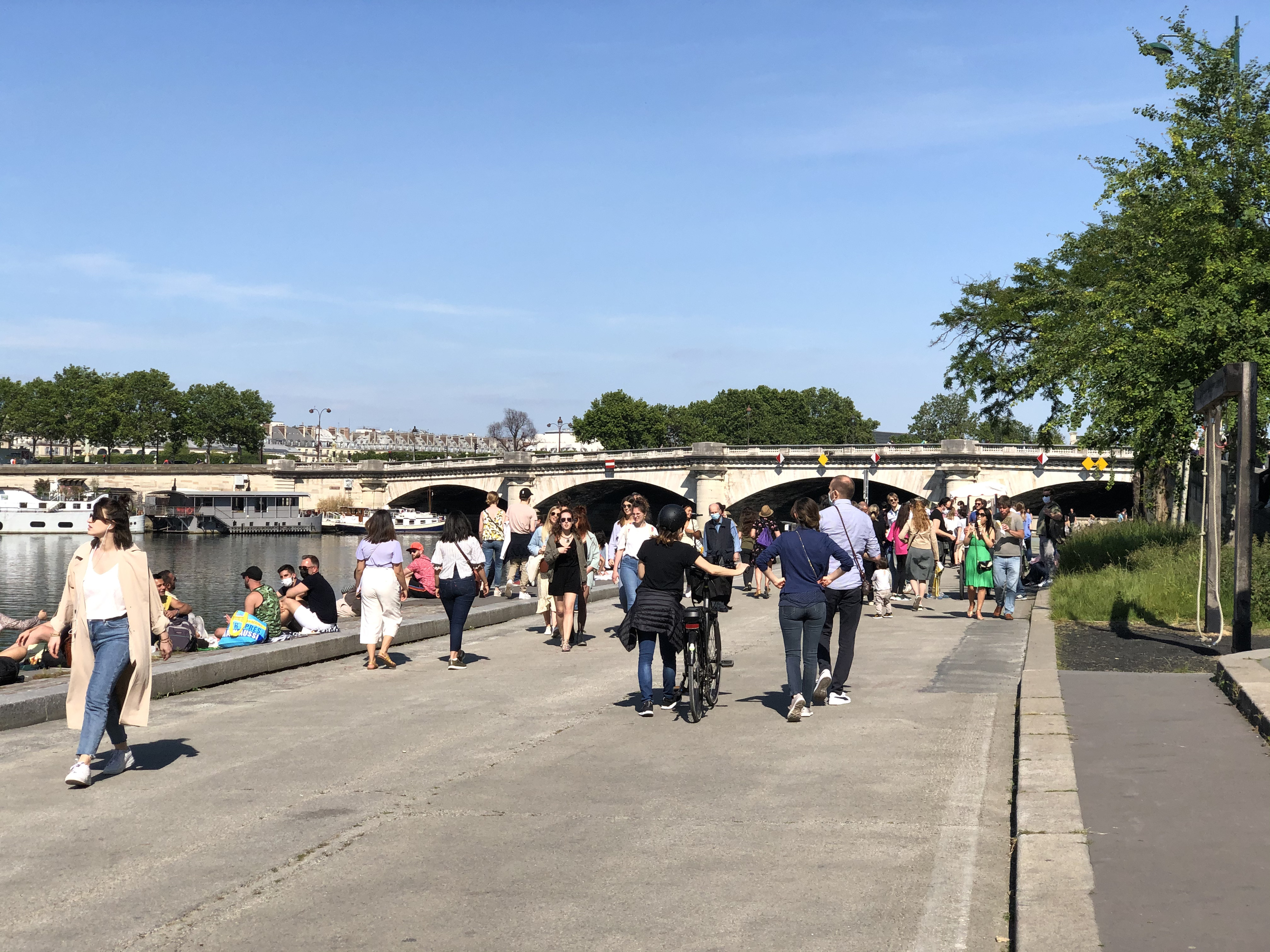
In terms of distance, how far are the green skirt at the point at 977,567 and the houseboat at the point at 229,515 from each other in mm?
79945

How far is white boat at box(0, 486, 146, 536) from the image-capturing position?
272 feet

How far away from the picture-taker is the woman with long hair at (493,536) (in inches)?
797

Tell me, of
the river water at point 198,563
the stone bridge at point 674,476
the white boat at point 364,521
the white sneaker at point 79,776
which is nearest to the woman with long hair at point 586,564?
the white sneaker at point 79,776

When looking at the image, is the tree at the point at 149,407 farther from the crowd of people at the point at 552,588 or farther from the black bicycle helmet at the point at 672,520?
the black bicycle helmet at the point at 672,520

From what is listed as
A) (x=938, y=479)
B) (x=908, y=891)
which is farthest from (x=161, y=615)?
(x=938, y=479)

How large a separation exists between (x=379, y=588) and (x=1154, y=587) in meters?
9.25

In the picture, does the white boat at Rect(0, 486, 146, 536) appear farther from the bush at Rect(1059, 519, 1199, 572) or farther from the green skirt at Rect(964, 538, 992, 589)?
the green skirt at Rect(964, 538, 992, 589)

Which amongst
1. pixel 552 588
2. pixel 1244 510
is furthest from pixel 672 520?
pixel 1244 510

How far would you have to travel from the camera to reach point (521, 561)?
67.9 ft

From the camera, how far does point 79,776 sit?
283 inches

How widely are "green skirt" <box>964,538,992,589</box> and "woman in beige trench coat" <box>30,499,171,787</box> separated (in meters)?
12.6

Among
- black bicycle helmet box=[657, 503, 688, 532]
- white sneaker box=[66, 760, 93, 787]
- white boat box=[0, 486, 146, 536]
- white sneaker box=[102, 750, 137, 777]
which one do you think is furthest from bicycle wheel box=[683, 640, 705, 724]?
white boat box=[0, 486, 146, 536]

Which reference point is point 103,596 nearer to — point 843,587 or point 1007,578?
point 843,587

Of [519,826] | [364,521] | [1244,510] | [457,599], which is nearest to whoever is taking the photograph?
[519,826]
